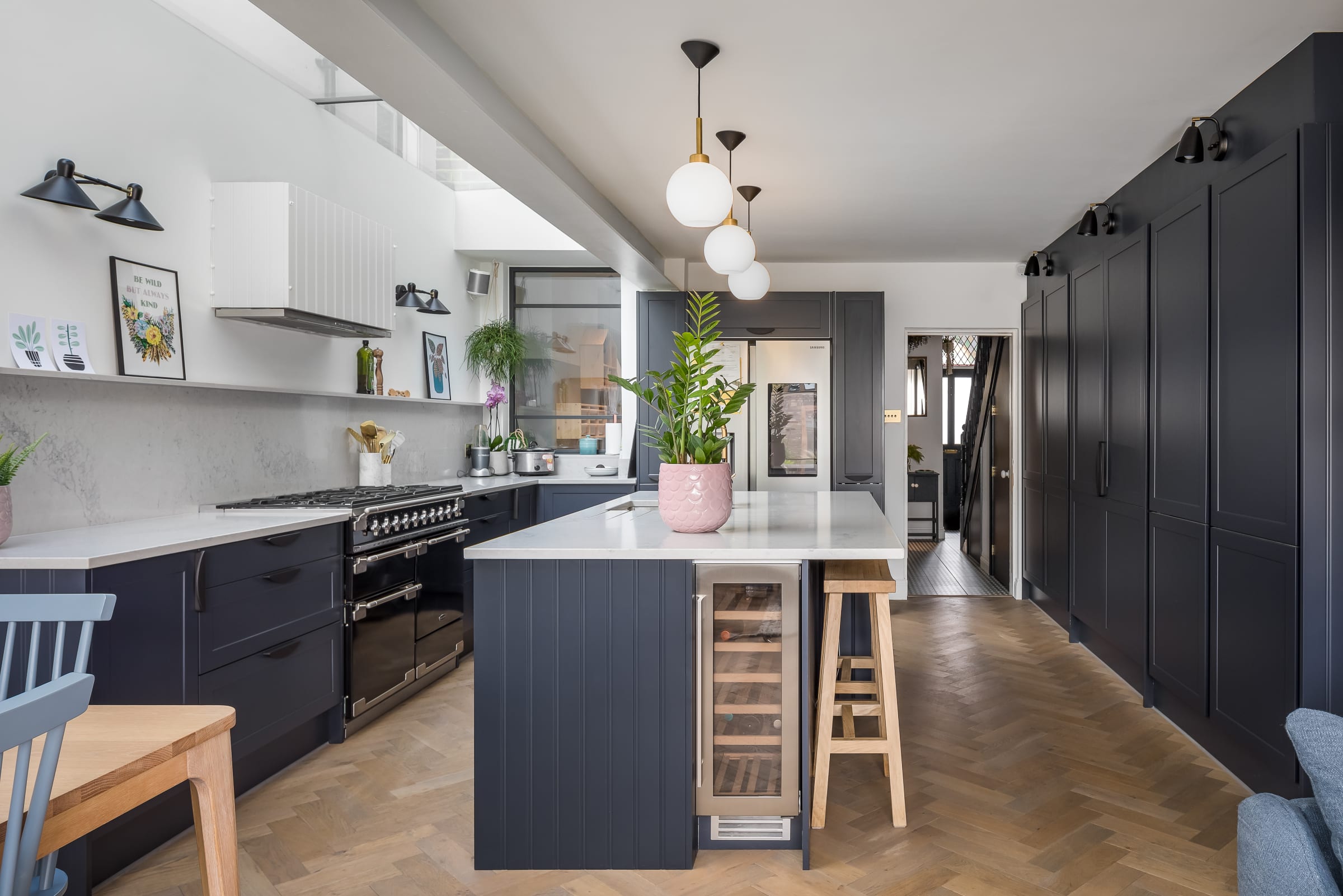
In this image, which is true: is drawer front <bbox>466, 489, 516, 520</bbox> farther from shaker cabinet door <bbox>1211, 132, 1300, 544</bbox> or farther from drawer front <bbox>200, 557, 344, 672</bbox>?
shaker cabinet door <bbox>1211, 132, 1300, 544</bbox>

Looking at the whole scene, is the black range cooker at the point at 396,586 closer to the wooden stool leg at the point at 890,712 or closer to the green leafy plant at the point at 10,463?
the green leafy plant at the point at 10,463

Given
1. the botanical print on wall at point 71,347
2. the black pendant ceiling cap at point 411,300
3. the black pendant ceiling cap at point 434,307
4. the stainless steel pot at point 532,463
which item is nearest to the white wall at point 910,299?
the stainless steel pot at point 532,463

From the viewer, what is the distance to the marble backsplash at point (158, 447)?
2.50m

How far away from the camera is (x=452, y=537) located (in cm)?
397

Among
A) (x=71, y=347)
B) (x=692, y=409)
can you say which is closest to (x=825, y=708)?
(x=692, y=409)

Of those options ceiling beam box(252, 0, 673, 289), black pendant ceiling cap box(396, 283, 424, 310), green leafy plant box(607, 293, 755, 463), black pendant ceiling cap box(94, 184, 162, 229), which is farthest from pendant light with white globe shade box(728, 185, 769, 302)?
black pendant ceiling cap box(94, 184, 162, 229)

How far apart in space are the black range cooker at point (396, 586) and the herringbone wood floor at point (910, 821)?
0.19m

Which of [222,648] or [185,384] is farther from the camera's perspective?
[185,384]

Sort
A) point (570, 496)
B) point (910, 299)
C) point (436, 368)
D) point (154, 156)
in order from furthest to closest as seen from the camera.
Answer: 1. point (910, 299)
2. point (570, 496)
3. point (436, 368)
4. point (154, 156)

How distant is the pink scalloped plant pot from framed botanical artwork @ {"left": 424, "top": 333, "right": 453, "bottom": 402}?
2.93 meters

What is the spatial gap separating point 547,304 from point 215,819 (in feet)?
16.7

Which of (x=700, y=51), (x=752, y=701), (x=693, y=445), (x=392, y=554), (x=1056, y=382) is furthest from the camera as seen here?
(x=1056, y=382)

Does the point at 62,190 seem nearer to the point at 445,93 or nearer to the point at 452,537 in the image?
the point at 445,93

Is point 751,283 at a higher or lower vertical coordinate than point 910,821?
higher
